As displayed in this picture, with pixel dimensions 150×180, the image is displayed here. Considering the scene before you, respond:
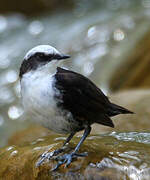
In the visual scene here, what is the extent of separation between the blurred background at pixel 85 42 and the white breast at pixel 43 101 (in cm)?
243

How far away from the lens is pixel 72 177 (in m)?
3.81

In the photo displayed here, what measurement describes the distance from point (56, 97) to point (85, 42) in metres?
6.94

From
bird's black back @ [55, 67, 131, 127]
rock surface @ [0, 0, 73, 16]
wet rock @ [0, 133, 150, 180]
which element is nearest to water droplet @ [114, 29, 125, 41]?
rock surface @ [0, 0, 73, 16]

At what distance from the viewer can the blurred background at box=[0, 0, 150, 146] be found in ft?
30.2

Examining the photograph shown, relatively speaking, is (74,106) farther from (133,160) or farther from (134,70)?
(134,70)

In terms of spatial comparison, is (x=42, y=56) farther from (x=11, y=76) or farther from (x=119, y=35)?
(x=11, y=76)

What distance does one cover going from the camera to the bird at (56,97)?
3.83 metres

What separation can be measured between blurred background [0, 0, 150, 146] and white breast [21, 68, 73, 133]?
95.8 inches

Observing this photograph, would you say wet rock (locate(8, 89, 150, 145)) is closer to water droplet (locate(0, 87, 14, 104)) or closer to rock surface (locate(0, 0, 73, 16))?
water droplet (locate(0, 87, 14, 104))

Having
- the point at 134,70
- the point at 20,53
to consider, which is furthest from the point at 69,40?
the point at 134,70

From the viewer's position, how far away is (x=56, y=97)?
384cm

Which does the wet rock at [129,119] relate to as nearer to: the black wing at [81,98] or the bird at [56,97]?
the black wing at [81,98]

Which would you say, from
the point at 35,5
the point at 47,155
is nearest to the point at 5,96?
the point at 35,5

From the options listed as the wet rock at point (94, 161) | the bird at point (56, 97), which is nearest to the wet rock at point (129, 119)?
the wet rock at point (94, 161)
